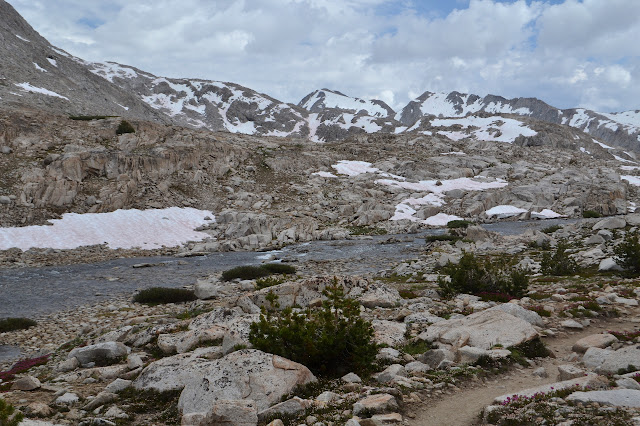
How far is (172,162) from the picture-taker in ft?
183

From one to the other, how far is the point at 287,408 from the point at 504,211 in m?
60.6

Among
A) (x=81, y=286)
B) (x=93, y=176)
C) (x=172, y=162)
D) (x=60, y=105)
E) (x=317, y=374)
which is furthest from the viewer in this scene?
(x=60, y=105)

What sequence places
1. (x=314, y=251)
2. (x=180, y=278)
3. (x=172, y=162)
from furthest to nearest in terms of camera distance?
1. (x=172, y=162)
2. (x=314, y=251)
3. (x=180, y=278)

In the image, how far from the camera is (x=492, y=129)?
128 meters

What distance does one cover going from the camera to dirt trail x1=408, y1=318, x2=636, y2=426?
21.8 ft

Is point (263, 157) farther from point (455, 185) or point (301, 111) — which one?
point (301, 111)

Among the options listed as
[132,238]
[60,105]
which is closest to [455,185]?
[132,238]

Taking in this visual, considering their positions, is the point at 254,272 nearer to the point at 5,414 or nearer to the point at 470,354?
the point at 470,354

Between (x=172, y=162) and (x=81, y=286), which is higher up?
(x=172, y=162)

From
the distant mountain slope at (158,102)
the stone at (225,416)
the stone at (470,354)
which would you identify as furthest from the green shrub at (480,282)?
the distant mountain slope at (158,102)

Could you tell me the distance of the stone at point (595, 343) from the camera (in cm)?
962

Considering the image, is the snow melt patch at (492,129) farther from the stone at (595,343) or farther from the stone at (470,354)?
the stone at (470,354)

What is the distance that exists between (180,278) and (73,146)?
33225 mm

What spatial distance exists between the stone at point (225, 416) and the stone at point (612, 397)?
5149 millimetres
